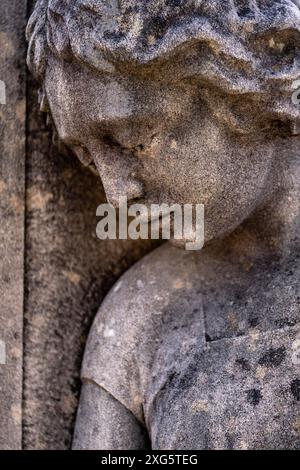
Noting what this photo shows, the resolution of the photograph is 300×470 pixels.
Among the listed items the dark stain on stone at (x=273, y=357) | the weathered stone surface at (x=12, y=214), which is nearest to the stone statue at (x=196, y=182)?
the dark stain on stone at (x=273, y=357)

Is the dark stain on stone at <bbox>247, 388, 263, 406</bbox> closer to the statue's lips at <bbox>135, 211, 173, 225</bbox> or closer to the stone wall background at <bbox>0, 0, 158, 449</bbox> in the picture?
the statue's lips at <bbox>135, 211, 173, 225</bbox>

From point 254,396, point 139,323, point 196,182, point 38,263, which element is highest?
point 196,182

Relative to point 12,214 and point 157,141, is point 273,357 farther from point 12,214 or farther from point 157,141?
point 12,214

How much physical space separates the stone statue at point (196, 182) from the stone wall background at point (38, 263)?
85mm

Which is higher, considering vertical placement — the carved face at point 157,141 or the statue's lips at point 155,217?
the carved face at point 157,141

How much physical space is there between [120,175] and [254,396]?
1.38 ft

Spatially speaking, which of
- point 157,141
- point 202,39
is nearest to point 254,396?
point 157,141

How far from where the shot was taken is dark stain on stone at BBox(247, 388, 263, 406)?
1495mm

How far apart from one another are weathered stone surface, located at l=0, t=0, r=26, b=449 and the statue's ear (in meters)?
0.15

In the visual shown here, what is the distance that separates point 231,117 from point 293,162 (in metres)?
0.19

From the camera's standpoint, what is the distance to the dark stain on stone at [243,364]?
1.53 metres

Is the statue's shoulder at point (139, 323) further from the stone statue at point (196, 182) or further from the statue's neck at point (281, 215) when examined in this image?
the statue's neck at point (281, 215)

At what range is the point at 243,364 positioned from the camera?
5.06 feet

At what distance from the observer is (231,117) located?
1.47 meters
